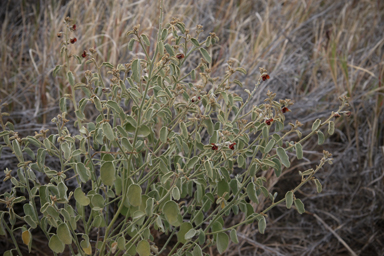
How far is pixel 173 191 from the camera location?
1.02 metres

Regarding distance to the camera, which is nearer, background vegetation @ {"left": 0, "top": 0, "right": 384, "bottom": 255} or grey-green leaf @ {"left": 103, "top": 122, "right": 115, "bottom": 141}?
grey-green leaf @ {"left": 103, "top": 122, "right": 115, "bottom": 141}

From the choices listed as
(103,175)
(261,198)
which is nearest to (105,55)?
(261,198)

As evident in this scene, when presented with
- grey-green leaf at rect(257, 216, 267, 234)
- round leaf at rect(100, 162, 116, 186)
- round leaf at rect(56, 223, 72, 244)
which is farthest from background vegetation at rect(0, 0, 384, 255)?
round leaf at rect(100, 162, 116, 186)

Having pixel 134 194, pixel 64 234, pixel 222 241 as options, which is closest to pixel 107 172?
pixel 134 194

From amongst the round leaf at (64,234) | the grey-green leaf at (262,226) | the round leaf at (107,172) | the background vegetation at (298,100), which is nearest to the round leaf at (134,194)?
the round leaf at (107,172)

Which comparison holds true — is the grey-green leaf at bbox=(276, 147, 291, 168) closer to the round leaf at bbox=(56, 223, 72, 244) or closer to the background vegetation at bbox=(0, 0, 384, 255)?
the round leaf at bbox=(56, 223, 72, 244)

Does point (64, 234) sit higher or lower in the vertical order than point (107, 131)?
lower

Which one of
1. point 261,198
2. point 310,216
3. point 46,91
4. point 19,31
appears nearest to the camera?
point 261,198

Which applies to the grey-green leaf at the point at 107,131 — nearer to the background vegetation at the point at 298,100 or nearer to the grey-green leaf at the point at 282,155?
the grey-green leaf at the point at 282,155

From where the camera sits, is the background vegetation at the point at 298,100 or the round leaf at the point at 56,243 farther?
the background vegetation at the point at 298,100

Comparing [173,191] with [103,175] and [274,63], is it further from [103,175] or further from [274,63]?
[274,63]

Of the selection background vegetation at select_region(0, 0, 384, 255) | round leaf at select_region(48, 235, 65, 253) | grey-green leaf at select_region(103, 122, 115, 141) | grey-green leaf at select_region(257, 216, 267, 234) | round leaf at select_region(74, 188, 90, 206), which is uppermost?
grey-green leaf at select_region(103, 122, 115, 141)

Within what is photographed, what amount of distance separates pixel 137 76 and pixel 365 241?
164 cm

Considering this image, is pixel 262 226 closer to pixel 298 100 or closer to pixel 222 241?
pixel 222 241
